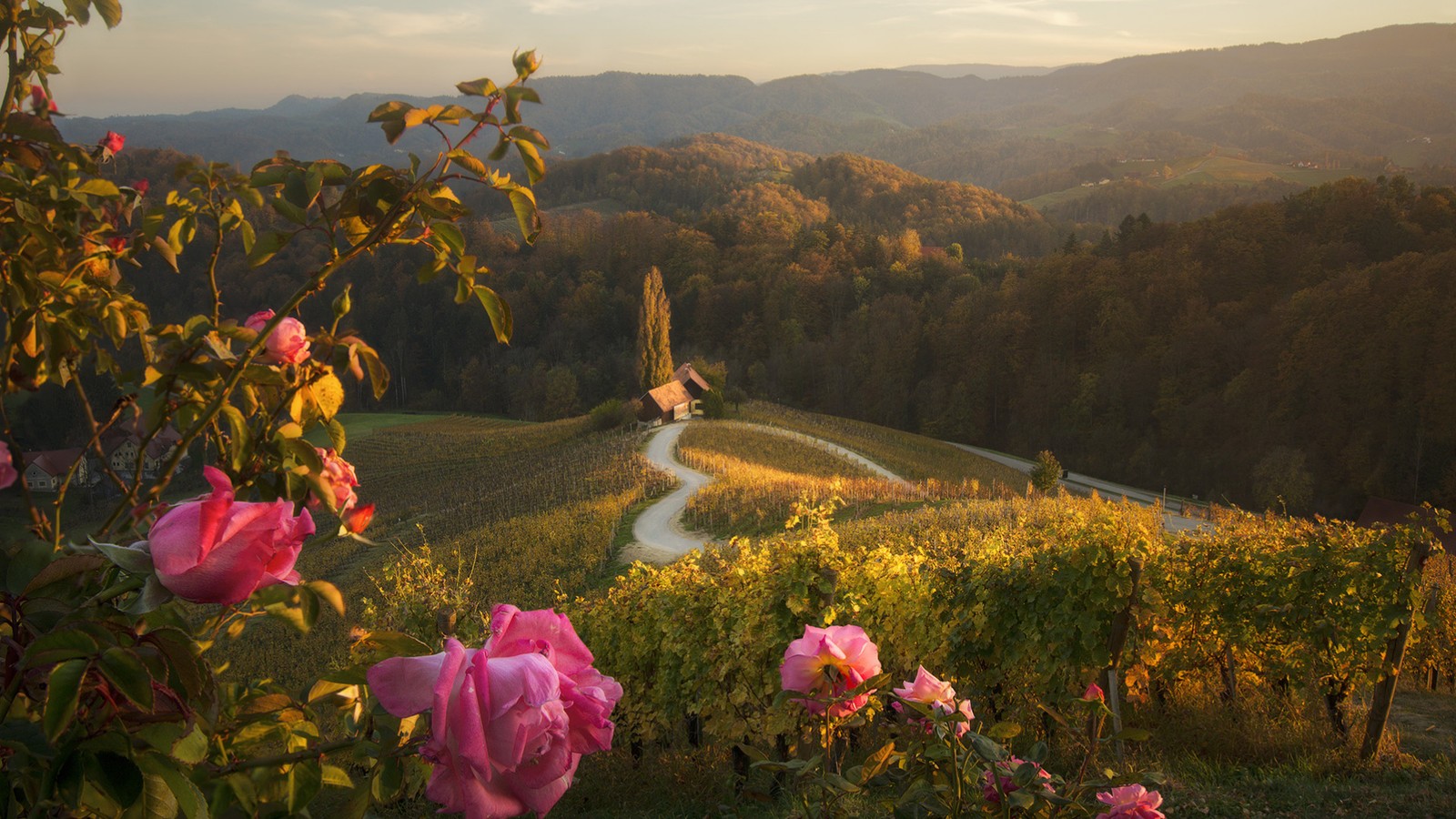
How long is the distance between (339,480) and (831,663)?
91cm

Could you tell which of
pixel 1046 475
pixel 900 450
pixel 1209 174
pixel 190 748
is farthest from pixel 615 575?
pixel 1209 174

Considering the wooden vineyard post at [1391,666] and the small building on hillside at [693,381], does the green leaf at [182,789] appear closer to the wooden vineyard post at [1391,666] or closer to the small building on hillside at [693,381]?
the wooden vineyard post at [1391,666]

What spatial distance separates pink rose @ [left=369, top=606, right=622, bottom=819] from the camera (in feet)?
2.46

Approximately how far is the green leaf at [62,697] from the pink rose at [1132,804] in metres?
1.53

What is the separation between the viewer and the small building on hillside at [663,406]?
36.5 meters

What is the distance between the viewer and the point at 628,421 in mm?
37625

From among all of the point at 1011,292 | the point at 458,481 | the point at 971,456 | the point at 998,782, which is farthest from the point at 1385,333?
the point at 998,782

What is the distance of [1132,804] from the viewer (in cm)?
156

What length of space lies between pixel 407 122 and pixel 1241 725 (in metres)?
5.67

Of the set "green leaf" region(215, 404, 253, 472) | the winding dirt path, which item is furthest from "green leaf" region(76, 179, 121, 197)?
the winding dirt path

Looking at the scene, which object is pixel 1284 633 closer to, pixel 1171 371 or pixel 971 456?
pixel 971 456

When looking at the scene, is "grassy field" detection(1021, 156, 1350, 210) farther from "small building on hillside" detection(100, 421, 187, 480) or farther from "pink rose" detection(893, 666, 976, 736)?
"small building on hillside" detection(100, 421, 187, 480)

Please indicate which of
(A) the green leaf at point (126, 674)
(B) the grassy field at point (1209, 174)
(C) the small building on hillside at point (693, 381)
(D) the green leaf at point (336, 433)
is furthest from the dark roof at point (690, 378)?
(B) the grassy field at point (1209, 174)

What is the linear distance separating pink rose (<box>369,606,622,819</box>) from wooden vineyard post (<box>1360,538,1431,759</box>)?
515 centimetres
